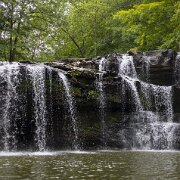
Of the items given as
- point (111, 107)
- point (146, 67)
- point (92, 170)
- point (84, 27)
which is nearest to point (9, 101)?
point (111, 107)

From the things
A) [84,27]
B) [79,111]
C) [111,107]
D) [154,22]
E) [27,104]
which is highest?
[84,27]

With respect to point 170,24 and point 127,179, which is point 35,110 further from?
point 170,24

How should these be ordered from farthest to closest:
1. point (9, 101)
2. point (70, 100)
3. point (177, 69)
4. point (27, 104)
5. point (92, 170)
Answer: point (177, 69)
point (70, 100)
point (27, 104)
point (9, 101)
point (92, 170)

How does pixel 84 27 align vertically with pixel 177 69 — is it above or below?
above

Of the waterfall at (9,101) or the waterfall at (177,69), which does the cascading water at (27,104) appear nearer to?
the waterfall at (9,101)

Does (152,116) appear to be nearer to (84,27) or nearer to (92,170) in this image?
(92,170)

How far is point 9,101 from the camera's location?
19.8 meters

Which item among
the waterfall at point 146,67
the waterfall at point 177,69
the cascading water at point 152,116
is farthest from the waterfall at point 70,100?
the waterfall at point 177,69

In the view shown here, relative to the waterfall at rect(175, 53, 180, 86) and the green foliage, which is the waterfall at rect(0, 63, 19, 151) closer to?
the waterfall at rect(175, 53, 180, 86)

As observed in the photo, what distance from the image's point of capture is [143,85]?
73.0ft

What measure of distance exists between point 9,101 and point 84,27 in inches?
758

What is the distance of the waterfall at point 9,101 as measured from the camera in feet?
63.5

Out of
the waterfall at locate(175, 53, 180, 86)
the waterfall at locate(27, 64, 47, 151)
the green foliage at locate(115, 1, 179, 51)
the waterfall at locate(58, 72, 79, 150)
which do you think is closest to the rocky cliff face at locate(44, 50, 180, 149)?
the waterfall at locate(58, 72, 79, 150)

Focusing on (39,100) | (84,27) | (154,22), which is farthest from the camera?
(84,27)
